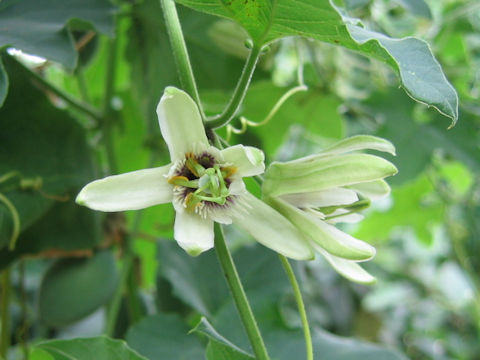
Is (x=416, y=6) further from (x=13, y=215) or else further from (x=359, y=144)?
(x=13, y=215)

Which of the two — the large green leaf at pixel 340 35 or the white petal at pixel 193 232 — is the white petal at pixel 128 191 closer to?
the white petal at pixel 193 232

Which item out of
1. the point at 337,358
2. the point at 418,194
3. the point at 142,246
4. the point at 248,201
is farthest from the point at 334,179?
the point at 418,194

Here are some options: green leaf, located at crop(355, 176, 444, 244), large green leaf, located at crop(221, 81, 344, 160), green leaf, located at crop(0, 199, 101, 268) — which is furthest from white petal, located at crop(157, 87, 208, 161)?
green leaf, located at crop(355, 176, 444, 244)

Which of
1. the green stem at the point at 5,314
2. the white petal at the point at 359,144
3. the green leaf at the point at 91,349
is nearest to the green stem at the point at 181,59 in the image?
the white petal at the point at 359,144

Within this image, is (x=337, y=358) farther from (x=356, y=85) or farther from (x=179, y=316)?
(x=356, y=85)

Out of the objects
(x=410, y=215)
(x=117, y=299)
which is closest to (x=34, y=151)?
(x=117, y=299)

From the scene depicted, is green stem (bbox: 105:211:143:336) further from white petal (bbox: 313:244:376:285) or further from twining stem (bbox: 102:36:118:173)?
white petal (bbox: 313:244:376:285)
